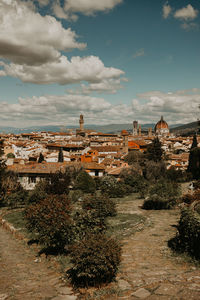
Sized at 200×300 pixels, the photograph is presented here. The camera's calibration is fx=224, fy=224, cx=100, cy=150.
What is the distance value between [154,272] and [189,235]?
7.85ft

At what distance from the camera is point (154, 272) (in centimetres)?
755

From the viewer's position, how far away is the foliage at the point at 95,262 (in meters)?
7.03

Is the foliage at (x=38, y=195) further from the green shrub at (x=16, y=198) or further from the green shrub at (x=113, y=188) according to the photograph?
the green shrub at (x=113, y=188)

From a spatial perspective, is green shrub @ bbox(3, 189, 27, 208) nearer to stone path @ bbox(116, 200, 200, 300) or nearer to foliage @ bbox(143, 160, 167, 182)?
stone path @ bbox(116, 200, 200, 300)

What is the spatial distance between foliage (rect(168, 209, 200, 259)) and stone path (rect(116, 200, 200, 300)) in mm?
521

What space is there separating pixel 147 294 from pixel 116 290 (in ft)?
3.54

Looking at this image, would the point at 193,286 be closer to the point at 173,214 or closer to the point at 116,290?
the point at 116,290

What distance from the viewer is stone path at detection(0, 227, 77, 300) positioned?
280 inches

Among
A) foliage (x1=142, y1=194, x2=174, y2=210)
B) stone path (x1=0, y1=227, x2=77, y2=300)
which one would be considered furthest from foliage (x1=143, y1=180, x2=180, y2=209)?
stone path (x1=0, y1=227, x2=77, y2=300)

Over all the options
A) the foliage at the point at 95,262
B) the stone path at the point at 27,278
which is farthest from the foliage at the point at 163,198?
the foliage at the point at 95,262

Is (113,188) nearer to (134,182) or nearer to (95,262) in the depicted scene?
(134,182)

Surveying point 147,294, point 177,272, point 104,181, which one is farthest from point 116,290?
point 104,181

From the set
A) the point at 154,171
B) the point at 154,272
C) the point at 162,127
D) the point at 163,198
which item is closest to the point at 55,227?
the point at 154,272

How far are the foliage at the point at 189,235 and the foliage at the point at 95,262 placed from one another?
316cm
